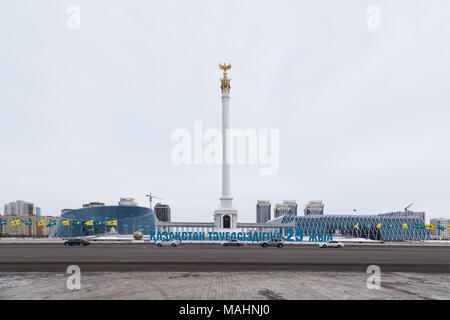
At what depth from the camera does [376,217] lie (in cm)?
10850

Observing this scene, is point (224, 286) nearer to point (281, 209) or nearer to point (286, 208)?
point (281, 209)

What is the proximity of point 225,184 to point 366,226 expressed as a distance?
7176 cm

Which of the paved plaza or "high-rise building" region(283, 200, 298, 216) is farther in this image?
"high-rise building" region(283, 200, 298, 216)

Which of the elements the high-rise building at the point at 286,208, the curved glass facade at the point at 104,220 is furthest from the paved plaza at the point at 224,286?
the high-rise building at the point at 286,208

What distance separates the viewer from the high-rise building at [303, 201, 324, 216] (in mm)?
172775

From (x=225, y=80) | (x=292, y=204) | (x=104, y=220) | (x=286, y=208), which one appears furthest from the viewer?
(x=292, y=204)

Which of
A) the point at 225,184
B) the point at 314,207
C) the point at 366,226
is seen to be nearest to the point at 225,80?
the point at 225,184

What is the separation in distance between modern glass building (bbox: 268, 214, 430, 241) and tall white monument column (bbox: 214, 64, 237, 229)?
45.1 meters

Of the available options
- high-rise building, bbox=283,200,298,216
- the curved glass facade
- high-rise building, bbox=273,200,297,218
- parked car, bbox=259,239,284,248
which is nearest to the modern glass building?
the curved glass facade

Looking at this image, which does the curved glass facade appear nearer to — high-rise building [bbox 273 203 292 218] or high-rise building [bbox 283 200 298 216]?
high-rise building [bbox 273 203 292 218]

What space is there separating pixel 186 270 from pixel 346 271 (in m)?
10.9

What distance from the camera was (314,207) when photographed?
174 m
